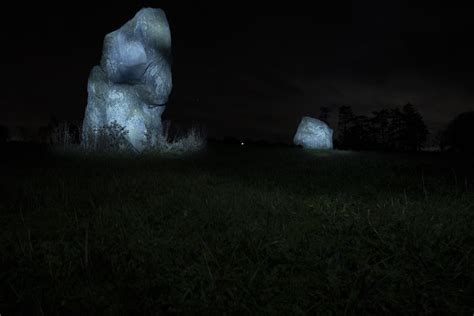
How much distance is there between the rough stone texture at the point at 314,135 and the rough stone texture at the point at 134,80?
9170mm

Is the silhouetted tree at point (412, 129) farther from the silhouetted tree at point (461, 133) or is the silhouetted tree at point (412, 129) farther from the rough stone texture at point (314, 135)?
the rough stone texture at point (314, 135)

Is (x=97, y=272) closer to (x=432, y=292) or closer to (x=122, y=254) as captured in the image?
(x=122, y=254)

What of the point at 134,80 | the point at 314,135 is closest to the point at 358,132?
the point at 314,135

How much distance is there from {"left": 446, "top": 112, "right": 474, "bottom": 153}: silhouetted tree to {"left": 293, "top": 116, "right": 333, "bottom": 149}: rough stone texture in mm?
12166

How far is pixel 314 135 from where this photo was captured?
60.5 ft

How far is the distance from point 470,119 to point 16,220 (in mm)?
28825

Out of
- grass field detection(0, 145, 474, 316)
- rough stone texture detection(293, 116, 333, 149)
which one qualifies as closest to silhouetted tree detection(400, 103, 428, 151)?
rough stone texture detection(293, 116, 333, 149)

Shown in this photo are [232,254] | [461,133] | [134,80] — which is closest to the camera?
[232,254]

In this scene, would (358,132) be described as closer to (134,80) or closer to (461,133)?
(461,133)

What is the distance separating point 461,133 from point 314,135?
13466 mm

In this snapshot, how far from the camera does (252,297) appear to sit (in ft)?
6.60

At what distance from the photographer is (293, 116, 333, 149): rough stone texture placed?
60.4 feet

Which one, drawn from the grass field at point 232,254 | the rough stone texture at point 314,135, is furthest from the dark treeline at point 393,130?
the grass field at point 232,254

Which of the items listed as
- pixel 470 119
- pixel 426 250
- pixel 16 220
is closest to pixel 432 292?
pixel 426 250
